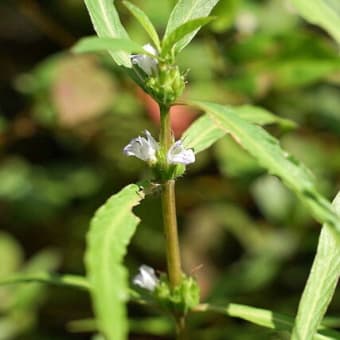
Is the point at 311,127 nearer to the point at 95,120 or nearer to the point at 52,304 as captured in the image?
the point at 95,120

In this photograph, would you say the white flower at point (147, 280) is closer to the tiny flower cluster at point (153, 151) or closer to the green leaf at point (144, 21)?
the tiny flower cluster at point (153, 151)

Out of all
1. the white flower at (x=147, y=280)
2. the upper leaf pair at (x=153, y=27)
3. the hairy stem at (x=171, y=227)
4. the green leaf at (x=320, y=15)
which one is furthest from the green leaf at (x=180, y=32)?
the green leaf at (x=320, y=15)

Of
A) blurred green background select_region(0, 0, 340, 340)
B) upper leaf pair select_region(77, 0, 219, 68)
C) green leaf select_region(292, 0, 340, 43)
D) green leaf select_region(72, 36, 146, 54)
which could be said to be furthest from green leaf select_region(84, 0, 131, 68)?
blurred green background select_region(0, 0, 340, 340)

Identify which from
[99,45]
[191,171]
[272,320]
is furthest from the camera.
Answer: [191,171]

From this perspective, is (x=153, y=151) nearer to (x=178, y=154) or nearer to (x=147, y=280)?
(x=178, y=154)

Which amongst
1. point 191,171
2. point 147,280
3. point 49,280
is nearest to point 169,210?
point 147,280
